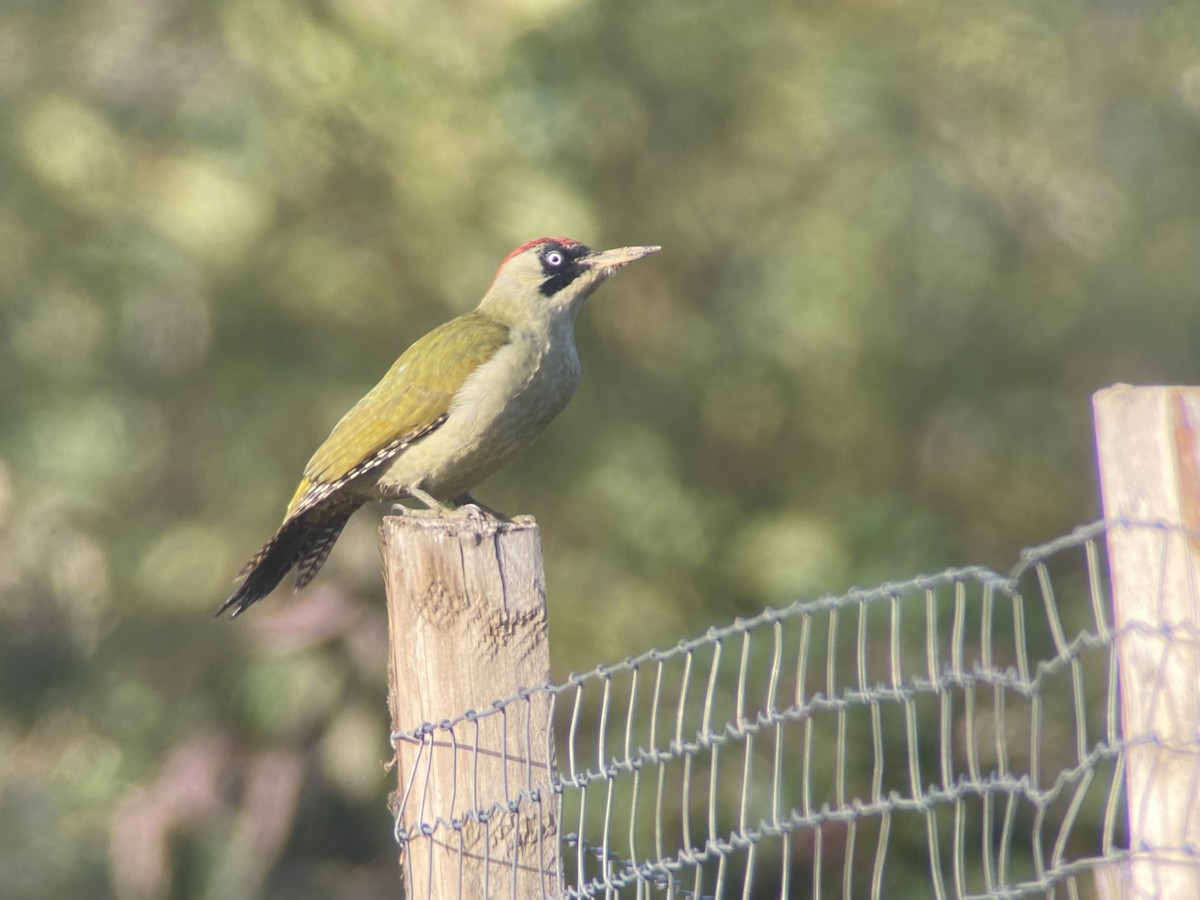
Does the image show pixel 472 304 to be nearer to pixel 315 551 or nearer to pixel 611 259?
pixel 611 259

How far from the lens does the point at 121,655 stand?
6859 millimetres

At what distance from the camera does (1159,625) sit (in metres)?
2.18

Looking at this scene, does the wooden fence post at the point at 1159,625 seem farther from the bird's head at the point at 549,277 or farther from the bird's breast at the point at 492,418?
the bird's head at the point at 549,277

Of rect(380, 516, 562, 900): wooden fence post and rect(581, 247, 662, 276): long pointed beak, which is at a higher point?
rect(581, 247, 662, 276): long pointed beak

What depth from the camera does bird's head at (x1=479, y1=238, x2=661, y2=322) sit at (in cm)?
558

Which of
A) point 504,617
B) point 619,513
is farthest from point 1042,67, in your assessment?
point 504,617

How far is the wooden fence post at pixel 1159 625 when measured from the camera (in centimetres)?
216

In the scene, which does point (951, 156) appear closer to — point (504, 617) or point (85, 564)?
point (85, 564)

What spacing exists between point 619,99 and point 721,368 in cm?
Result: 113

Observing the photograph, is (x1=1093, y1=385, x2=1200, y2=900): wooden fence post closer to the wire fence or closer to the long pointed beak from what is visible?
the wire fence

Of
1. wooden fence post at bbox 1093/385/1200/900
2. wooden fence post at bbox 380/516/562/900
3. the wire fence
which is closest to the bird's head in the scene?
the wire fence

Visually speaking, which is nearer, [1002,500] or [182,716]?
[182,716]

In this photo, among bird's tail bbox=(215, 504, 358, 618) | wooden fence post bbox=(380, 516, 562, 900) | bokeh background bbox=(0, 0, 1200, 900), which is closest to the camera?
wooden fence post bbox=(380, 516, 562, 900)

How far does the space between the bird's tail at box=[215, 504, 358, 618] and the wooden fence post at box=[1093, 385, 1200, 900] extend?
322 cm
